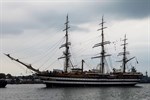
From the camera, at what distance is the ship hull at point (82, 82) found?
12625 cm

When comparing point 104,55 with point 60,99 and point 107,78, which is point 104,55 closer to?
point 107,78

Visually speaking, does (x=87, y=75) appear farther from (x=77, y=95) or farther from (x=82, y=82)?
(x=77, y=95)

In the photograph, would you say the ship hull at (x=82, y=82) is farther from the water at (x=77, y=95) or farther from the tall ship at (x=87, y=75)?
the water at (x=77, y=95)

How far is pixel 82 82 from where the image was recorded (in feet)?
432

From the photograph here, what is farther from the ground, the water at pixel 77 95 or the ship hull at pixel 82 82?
the ship hull at pixel 82 82

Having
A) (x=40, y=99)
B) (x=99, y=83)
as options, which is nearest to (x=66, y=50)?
(x=99, y=83)

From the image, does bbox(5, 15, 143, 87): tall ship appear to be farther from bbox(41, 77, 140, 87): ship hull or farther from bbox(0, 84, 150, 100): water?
bbox(0, 84, 150, 100): water

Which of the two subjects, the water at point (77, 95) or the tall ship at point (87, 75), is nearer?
the water at point (77, 95)

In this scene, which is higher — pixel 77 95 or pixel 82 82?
pixel 82 82

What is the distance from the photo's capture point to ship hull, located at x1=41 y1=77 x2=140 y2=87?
126 metres

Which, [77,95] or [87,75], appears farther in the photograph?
[87,75]

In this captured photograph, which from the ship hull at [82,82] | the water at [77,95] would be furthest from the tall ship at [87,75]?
the water at [77,95]

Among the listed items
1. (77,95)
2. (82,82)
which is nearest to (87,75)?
(82,82)

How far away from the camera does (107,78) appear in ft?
458
